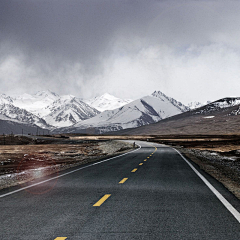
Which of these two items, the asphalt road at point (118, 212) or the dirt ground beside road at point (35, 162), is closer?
the asphalt road at point (118, 212)

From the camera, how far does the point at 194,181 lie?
12.4 meters

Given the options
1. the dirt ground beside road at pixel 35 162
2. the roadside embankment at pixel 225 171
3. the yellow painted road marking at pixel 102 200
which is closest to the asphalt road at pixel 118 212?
the yellow painted road marking at pixel 102 200

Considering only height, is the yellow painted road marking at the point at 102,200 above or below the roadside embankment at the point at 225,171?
above

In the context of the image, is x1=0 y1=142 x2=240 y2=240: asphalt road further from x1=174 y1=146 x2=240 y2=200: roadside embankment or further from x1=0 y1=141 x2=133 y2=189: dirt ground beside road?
x1=0 y1=141 x2=133 y2=189: dirt ground beside road

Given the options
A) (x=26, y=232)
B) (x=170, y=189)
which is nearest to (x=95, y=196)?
(x=170, y=189)

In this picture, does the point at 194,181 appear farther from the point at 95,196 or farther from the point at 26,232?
the point at 26,232

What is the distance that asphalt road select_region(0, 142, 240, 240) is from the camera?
18.1 feet

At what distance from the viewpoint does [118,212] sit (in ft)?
23.2

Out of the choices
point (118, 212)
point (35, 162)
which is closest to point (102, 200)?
point (118, 212)

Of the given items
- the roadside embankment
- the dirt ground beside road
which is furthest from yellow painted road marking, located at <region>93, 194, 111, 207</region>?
the dirt ground beside road

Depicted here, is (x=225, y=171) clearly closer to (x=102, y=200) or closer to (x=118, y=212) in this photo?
(x=102, y=200)

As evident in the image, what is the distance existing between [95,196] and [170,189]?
8.93ft

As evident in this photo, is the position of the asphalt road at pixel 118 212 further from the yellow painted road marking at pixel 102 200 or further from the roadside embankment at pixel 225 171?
the roadside embankment at pixel 225 171

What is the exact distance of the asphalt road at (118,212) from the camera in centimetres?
553
